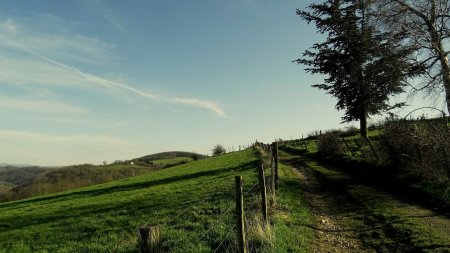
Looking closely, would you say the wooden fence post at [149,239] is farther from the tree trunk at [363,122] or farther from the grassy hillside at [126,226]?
the tree trunk at [363,122]

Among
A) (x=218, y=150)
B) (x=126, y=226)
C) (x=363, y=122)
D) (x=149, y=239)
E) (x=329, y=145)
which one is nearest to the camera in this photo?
(x=149, y=239)

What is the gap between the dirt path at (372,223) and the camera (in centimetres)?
1139

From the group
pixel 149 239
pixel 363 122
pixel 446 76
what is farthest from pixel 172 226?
pixel 363 122

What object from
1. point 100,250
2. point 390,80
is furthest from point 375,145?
point 100,250

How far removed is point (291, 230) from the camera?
42.9ft

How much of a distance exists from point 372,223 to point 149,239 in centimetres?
1027

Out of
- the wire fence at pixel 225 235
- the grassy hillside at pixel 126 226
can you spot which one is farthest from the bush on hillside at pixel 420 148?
the wire fence at pixel 225 235

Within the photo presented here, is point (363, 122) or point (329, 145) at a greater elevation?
point (363, 122)

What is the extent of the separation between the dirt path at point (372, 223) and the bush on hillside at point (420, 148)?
2360mm

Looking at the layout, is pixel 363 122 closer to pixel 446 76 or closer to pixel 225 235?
pixel 446 76

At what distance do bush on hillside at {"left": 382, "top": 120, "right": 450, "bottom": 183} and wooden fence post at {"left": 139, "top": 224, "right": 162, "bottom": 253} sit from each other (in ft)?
50.7

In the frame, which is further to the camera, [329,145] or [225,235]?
[329,145]

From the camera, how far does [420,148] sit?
2028 centimetres

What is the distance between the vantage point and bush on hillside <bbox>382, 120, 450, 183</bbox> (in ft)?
60.1
